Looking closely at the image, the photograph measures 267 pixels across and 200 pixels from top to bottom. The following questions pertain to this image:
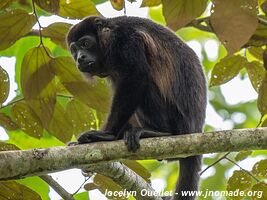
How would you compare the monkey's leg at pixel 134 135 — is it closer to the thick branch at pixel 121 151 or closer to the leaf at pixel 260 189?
the thick branch at pixel 121 151

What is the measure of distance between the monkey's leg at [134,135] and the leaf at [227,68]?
599 millimetres

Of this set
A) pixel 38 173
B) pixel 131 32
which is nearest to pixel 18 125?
pixel 38 173

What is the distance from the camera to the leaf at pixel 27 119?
3816 millimetres

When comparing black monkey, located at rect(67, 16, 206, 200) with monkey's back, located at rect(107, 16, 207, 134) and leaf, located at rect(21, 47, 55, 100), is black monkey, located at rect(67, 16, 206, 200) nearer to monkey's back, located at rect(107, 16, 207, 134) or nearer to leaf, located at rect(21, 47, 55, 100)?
monkey's back, located at rect(107, 16, 207, 134)

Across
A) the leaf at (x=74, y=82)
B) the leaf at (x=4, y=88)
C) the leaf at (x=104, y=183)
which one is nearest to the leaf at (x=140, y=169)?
the leaf at (x=104, y=183)

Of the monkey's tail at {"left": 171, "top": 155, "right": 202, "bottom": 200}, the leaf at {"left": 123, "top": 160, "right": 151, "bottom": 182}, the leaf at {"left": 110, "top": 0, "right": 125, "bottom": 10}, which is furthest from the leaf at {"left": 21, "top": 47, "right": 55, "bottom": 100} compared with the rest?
the monkey's tail at {"left": 171, "top": 155, "right": 202, "bottom": 200}

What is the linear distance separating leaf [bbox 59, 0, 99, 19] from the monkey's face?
0.78 m

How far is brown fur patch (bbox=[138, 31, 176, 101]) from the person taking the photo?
4156 millimetres

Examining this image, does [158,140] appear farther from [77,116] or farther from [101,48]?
[101,48]

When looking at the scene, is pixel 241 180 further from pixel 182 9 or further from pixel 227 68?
pixel 182 9

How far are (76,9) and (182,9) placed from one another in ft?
2.74

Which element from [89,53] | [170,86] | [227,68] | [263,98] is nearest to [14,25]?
[89,53]

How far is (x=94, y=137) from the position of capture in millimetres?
3822

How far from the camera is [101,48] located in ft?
15.2
